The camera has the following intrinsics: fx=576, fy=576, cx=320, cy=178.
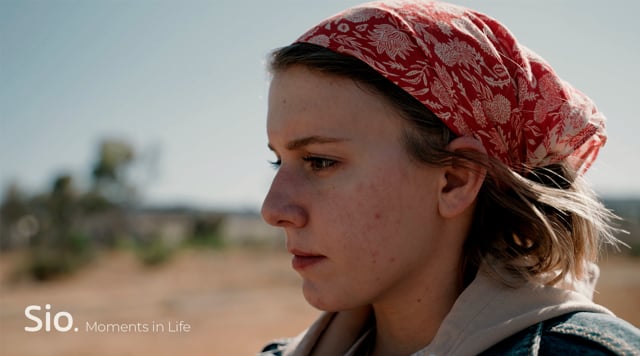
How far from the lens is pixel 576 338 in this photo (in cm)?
155

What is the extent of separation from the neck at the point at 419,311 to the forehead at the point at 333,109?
1.84 feet

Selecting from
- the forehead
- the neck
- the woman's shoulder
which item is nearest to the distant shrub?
the neck

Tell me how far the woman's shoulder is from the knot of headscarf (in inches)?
21.3

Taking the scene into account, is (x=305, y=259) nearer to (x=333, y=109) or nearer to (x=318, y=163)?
(x=318, y=163)

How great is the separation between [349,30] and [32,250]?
76.4 ft

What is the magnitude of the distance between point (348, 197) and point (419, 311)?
0.51 meters

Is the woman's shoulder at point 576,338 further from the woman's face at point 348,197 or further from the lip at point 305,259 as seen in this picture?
the lip at point 305,259

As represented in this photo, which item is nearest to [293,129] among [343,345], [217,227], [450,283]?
[450,283]

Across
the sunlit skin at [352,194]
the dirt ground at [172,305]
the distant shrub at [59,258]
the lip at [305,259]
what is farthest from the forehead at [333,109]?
the distant shrub at [59,258]

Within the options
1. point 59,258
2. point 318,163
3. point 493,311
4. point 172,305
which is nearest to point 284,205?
point 318,163

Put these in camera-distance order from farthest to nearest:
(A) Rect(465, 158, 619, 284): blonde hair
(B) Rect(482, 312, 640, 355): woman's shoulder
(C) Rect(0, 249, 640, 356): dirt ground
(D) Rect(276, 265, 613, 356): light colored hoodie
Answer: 1. (C) Rect(0, 249, 640, 356): dirt ground
2. (A) Rect(465, 158, 619, 284): blonde hair
3. (D) Rect(276, 265, 613, 356): light colored hoodie
4. (B) Rect(482, 312, 640, 355): woman's shoulder

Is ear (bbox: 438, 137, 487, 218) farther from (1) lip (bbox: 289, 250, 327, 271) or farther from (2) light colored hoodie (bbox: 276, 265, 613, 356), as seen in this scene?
(1) lip (bbox: 289, 250, 327, 271)

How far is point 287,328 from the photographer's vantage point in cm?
1187

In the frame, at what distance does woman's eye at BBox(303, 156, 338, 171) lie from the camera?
6.04ft
